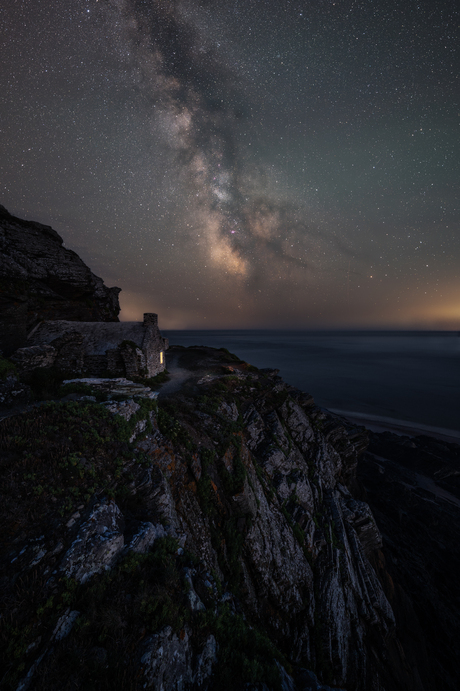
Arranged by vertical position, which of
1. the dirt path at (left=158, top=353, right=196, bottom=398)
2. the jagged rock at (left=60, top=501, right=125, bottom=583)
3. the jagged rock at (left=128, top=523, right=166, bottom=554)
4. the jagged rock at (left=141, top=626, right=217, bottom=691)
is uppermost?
the dirt path at (left=158, top=353, right=196, bottom=398)

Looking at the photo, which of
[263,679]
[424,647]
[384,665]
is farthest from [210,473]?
[424,647]

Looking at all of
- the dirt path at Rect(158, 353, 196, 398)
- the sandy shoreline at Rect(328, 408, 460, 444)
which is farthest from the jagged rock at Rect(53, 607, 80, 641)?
the sandy shoreline at Rect(328, 408, 460, 444)

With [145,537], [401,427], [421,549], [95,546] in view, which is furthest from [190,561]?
[401,427]

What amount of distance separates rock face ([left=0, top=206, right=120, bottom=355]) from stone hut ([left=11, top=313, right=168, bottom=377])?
1648 millimetres

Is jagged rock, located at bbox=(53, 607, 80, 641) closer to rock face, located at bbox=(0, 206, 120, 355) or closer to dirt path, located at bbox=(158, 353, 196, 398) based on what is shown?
dirt path, located at bbox=(158, 353, 196, 398)

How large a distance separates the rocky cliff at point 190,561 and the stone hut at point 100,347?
4049 mm

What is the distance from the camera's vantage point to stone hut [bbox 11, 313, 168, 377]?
61.7 feet

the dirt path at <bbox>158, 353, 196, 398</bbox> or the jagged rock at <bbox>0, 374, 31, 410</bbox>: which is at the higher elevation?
the jagged rock at <bbox>0, 374, 31, 410</bbox>

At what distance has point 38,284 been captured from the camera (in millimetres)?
22547

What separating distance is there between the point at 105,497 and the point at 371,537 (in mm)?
19433

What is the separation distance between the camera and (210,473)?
433 inches

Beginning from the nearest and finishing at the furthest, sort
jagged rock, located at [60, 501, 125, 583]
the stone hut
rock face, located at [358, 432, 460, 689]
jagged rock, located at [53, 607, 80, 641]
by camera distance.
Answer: jagged rock, located at [53, 607, 80, 641] < jagged rock, located at [60, 501, 125, 583] < rock face, located at [358, 432, 460, 689] < the stone hut

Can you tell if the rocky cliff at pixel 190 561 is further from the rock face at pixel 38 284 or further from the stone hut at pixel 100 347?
the rock face at pixel 38 284

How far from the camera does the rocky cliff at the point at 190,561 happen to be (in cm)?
433
